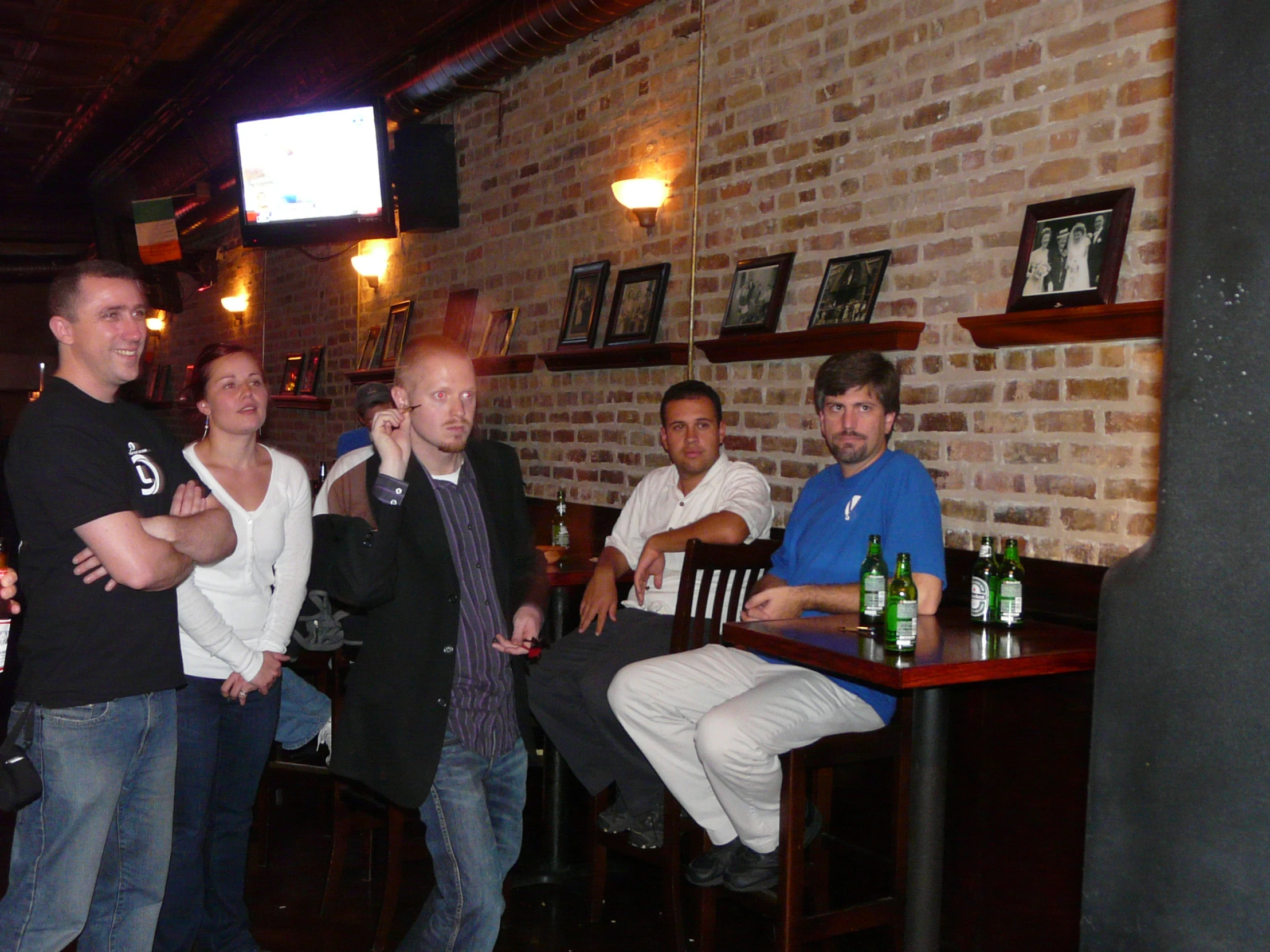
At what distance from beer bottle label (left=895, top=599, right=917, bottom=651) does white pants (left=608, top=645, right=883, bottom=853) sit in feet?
1.41

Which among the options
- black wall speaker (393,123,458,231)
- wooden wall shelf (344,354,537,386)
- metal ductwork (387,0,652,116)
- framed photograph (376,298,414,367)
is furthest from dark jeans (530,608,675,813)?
framed photograph (376,298,414,367)

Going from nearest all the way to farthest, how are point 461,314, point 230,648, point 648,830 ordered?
point 230,648 < point 648,830 < point 461,314

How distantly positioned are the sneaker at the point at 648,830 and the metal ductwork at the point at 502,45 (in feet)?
9.80

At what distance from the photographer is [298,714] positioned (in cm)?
375

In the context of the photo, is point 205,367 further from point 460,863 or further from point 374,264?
point 374,264

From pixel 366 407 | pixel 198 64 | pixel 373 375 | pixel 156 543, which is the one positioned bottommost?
pixel 156 543

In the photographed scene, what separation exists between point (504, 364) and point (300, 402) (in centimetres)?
268

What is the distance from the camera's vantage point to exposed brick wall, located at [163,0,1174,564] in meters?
2.91

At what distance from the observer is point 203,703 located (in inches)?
104

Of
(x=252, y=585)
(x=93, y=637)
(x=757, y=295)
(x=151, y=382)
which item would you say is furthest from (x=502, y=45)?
(x=151, y=382)

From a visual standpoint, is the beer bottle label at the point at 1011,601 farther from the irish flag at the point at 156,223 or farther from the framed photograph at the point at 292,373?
the irish flag at the point at 156,223

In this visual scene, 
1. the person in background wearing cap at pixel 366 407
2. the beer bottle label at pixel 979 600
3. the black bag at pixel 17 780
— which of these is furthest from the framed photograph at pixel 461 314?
the black bag at pixel 17 780

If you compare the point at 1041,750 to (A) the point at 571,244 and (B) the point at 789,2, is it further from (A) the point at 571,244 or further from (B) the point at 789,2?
(A) the point at 571,244

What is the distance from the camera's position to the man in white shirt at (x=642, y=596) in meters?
3.36
